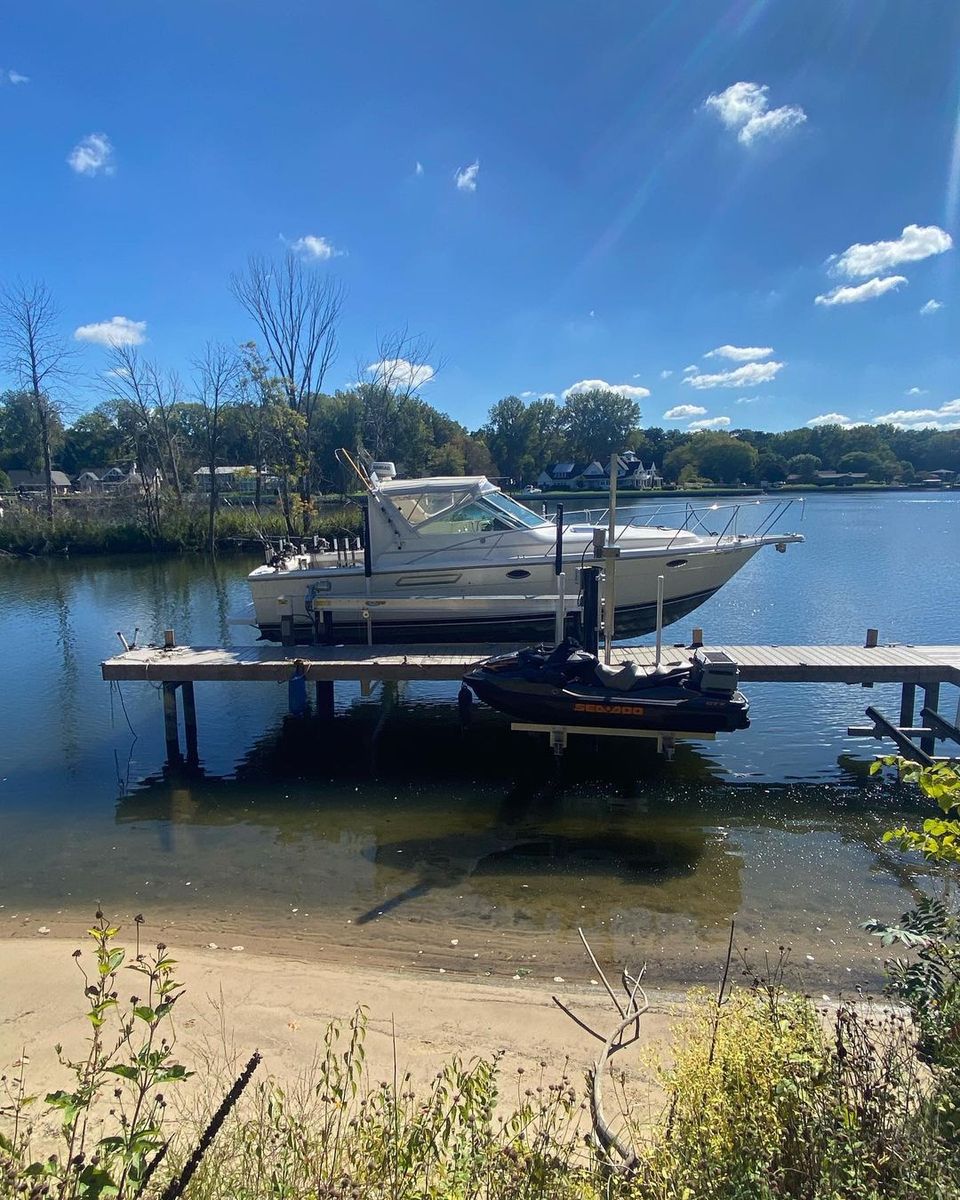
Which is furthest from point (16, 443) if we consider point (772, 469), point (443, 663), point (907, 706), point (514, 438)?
point (772, 469)

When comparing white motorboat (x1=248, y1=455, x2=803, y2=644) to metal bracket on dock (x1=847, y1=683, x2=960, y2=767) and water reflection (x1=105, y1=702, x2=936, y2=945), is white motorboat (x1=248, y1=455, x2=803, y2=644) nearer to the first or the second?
water reflection (x1=105, y1=702, x2=936, y2=945)

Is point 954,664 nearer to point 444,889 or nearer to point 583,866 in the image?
point 583,866

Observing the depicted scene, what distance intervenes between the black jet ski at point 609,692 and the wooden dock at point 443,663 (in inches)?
42.6

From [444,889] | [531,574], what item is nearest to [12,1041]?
[444,889]

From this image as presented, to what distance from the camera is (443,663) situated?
983cm

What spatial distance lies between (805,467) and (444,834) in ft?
394

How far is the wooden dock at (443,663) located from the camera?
9.41 metres

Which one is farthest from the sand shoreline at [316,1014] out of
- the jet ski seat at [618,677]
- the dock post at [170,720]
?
the dock post at [170,720]

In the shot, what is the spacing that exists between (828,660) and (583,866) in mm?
4766

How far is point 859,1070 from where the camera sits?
2561 mm

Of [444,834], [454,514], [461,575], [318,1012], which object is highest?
[454,514]

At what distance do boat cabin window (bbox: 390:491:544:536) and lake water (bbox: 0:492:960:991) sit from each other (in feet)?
10.2

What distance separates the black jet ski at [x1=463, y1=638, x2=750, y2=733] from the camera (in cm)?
795

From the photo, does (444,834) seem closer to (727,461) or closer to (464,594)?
(464,594)
